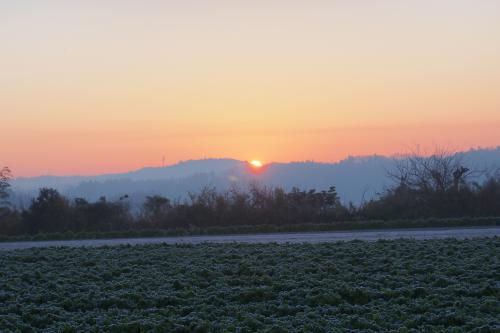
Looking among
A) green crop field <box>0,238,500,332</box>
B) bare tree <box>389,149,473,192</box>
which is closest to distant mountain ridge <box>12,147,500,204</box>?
bare tree <box>389,149,473,192</box>

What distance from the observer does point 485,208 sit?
91.0 ft

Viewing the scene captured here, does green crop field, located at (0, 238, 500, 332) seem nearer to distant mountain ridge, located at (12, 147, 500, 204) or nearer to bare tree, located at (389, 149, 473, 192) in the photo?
bare tree, located at (389, 149, 473, 192)

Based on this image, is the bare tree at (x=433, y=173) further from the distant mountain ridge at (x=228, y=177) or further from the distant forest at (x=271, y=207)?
the distant mountain ridge at (x=228, y=177)

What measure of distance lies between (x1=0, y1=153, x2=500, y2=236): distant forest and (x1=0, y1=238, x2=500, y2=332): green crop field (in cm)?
1231

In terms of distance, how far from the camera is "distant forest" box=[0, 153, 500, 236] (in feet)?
92.5

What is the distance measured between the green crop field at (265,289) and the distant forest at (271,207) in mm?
12312

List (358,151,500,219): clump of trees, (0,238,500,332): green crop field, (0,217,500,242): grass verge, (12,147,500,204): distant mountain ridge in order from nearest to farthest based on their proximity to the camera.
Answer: (0,238,500,332): green crop field, (0,217,500,242): grass verge, (358,151,500,219): clump of trees, (12,147,500,204): distant mountain ridge

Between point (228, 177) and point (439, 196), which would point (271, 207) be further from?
point (228, 177)

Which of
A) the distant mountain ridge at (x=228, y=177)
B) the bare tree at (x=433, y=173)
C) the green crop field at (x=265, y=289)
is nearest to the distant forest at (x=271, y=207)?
the bare tree at (x=433, y=173)

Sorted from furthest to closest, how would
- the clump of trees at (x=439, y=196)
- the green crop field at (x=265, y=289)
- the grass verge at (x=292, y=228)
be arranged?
the clump of trees at (x=439, y=196) < the grass verge at (x=292, y=228) < the green crop field at (x=265, y=289)

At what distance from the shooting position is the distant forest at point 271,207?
2819 cm

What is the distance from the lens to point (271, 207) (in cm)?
2966

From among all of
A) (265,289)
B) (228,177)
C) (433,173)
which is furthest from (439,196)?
(228,177)

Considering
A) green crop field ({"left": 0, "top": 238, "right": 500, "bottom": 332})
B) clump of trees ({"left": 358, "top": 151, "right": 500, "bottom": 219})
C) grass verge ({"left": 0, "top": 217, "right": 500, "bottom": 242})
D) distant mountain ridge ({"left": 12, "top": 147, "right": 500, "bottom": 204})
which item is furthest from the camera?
distant mountain ridge ({"left": 12, "top": 147, "right": 500, "bottom": 204})
